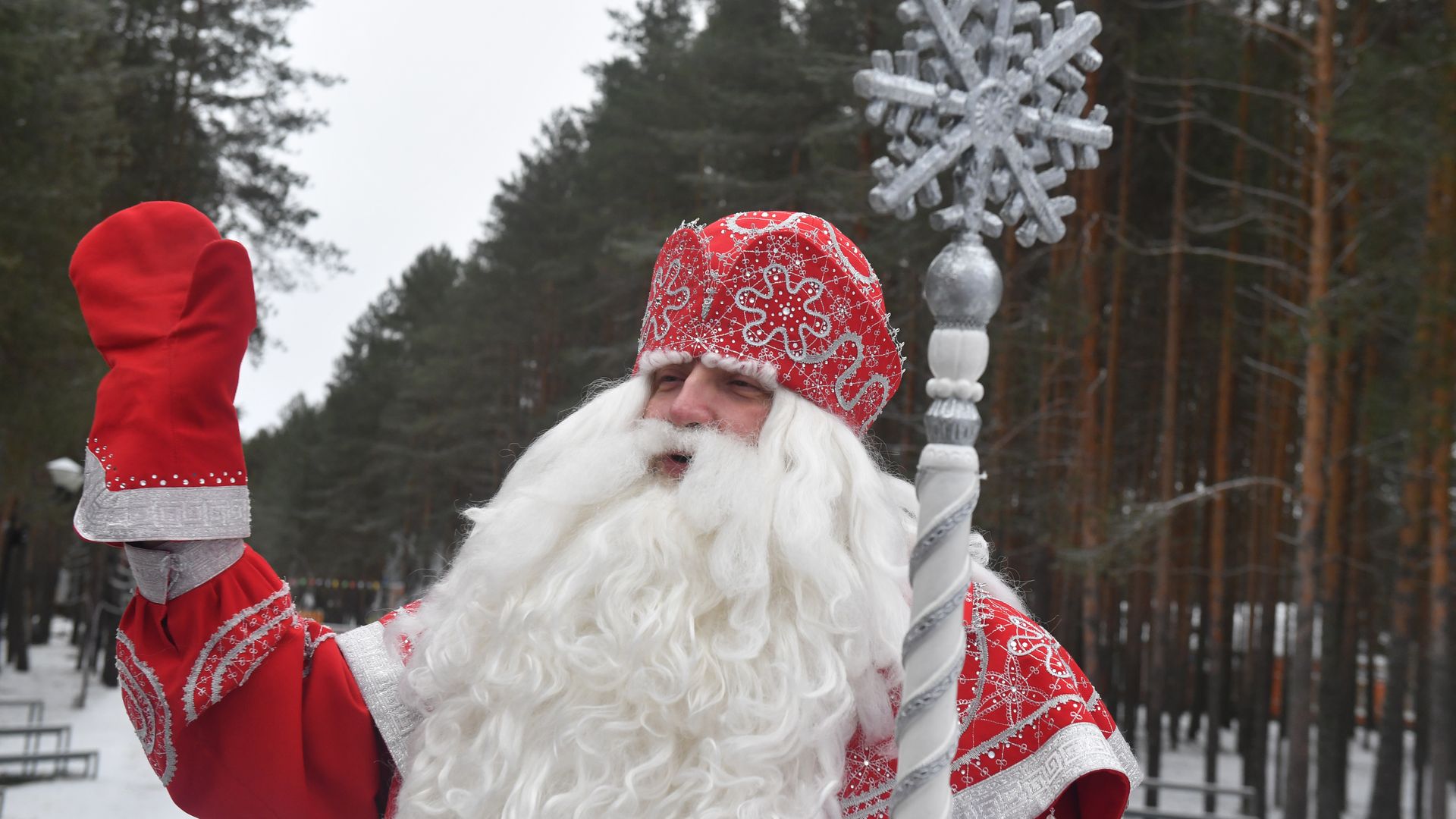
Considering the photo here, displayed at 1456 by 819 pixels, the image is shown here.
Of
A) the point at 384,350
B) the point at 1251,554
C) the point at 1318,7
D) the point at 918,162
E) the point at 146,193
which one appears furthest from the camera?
the point at 384,350

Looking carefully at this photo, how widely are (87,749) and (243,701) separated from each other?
14.0 meters

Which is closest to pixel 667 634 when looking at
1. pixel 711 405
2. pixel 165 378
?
pixel 711 405

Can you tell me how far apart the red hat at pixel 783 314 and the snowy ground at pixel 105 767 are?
883cm

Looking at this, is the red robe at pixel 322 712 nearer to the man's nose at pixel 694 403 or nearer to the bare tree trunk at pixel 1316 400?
the man's nose at pixel 694 403

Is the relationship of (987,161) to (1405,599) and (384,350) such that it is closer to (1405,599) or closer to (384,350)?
(1405,599)

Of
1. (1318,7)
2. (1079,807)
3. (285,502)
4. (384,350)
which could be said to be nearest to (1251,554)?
(1318,7)

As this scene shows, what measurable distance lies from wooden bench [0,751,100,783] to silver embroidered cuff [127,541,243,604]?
10.8 m

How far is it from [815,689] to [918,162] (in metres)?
0.91

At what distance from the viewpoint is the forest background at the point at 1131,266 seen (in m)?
11.5

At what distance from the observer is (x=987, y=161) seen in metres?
2.02

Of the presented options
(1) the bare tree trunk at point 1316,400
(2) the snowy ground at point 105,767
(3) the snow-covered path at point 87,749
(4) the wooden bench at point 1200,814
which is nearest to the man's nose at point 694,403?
(3) the snow-covered path at point 87,749

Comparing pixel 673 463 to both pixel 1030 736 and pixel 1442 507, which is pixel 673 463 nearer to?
pixel 1030 736

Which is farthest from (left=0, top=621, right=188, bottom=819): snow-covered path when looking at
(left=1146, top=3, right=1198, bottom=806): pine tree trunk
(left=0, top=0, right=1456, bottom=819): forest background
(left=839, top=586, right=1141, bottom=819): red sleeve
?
(left=1146, top=3, right=1198, bottom=806): pine tree trunk

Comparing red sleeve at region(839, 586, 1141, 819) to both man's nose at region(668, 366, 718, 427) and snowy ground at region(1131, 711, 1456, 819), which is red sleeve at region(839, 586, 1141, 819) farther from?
snowy ground at region(1131, 711, 1456, 819)
